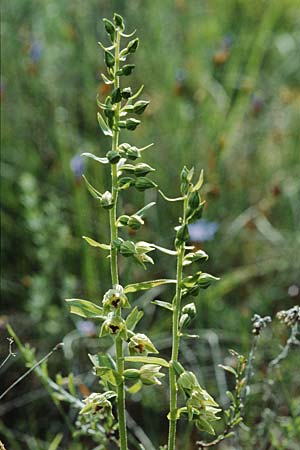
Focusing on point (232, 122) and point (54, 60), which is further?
point (54, 60)

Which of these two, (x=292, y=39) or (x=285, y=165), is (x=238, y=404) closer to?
(x=285, y=165)

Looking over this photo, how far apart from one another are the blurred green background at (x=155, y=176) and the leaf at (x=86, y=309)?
27.4 inches

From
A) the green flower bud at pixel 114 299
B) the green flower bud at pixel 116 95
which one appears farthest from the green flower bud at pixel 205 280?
the green flower bud at pixel 116 95

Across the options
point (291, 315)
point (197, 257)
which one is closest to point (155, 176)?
point (291, 315)

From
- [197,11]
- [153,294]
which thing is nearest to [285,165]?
[153,294]

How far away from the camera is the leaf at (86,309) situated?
1.00 m

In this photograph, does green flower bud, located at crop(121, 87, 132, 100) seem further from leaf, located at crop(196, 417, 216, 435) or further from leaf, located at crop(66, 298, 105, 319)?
leaf, located at crop(196, 417, 216, 435)

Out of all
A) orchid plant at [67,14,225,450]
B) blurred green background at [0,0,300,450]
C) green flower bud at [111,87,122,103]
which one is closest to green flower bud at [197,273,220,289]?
orchid plant at [67,14,225,450]

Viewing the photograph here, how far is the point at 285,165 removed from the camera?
259 cm

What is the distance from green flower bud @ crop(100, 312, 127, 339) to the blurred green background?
0.71 meters

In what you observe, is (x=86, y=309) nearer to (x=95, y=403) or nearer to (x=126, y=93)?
(x=95, y=403)

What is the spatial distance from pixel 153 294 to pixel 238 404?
92 cm

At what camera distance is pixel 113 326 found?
0.97 m

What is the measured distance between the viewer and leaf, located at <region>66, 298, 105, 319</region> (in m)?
1.00
